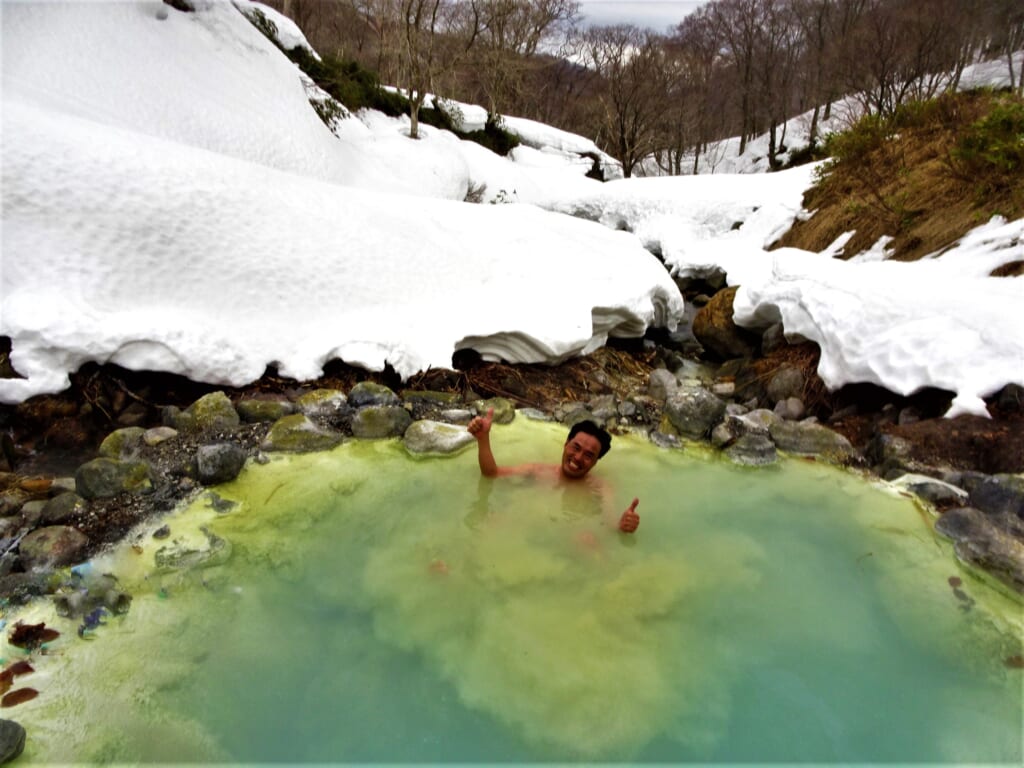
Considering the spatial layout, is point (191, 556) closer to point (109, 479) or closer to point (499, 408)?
point (109, 479)

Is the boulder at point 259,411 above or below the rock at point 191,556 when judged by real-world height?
above

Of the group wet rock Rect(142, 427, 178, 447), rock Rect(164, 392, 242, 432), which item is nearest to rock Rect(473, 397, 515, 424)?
rock Rect(164, 392, 242, 432)

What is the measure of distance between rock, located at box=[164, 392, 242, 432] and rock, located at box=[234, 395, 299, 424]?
0.21ft

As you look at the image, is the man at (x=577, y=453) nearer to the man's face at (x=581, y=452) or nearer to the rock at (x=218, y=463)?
the man's face at (x=581, y=452)

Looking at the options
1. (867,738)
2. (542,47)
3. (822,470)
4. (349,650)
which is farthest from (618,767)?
(542,47)

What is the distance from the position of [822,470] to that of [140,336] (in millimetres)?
4279

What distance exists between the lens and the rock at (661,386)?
4.63 meters

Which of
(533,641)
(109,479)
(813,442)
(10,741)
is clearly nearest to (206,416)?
(109,479)

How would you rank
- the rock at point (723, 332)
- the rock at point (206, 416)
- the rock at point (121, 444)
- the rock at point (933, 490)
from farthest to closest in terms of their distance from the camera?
the rock at point (723, 332)
the rock at point (206, 416)
the rock at point (121, 444)
the rock at point (933, 490)

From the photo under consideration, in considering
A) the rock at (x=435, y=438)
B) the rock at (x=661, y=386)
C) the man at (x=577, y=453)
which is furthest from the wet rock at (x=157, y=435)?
the rock at (x=661, y=386)

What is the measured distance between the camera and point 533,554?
256 centimetres

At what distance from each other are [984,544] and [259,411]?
155 inches

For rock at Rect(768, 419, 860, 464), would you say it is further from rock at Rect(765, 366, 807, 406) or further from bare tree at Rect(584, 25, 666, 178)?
bare tree at Rect(584, 25, 666, 178)

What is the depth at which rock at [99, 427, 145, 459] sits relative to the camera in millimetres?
3092
